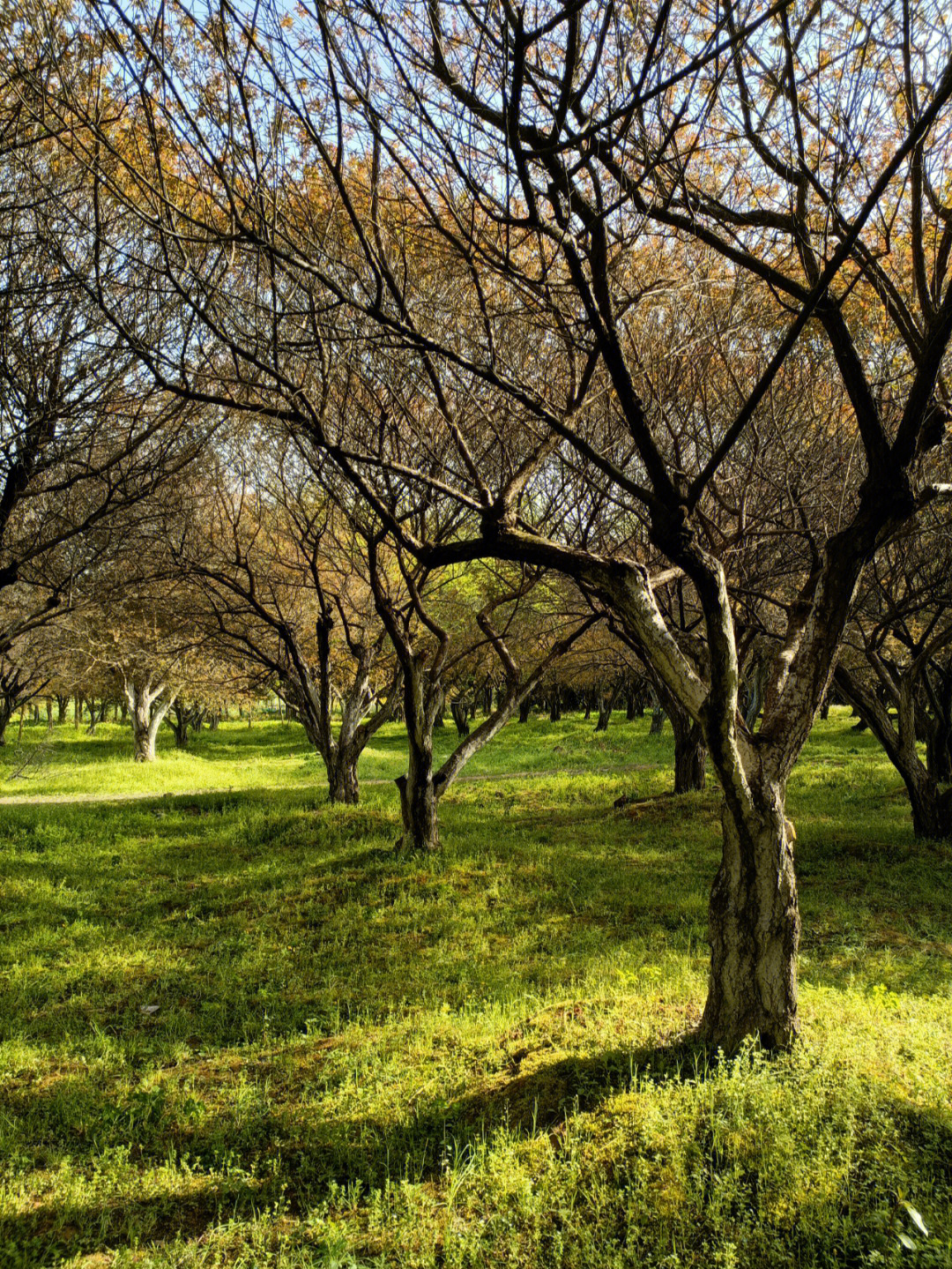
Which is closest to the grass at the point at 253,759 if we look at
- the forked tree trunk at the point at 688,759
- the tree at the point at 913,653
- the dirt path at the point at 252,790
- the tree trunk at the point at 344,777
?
the dirt path at the point at 252,790

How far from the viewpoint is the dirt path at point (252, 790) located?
1664cm

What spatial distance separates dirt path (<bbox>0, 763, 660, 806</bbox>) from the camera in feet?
54.6

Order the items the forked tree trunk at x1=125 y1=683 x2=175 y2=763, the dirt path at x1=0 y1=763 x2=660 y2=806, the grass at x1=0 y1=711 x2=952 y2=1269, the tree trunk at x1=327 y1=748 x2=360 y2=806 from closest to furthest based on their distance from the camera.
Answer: the grass at x1=0 y1=711 x2=952 y2=1269
the tree trunk at x1=327 y1=748 x2=360 y2=806
the dirt path at x1=0 y1=763 x2=660 y2=806
the forked tree trunk at x1=125 y1=683 x2=175 y2=763

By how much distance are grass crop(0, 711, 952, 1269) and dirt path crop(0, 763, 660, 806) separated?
5.49 m

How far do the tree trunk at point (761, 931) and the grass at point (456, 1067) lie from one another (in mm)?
209

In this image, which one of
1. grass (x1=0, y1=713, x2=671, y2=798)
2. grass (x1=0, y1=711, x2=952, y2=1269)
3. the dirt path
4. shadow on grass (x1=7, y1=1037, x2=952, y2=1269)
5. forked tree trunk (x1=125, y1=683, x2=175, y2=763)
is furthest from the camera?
forked tree trunk (x1=125, y1=683, x2=175, y2=763)

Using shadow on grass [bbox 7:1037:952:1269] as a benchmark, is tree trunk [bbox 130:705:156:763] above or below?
above

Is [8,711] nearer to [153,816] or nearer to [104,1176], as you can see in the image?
[153,816]

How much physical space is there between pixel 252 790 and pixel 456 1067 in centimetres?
1306

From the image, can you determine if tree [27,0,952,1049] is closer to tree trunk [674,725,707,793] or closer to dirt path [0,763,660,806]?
tree trunk [674,725,707,793]

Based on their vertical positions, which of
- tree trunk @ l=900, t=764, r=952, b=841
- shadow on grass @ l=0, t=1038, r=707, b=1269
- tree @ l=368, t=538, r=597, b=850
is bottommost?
shadow on grass @ l=0, t=1038, r=707, b=1269

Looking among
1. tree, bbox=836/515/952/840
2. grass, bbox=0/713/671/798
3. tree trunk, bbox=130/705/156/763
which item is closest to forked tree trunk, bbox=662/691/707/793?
tree, bbox=836/515/952/840

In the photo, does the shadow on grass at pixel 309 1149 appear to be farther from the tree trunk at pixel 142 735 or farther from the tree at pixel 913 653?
the tree trunk at pixel 142 735

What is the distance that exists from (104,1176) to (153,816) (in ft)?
36.0
